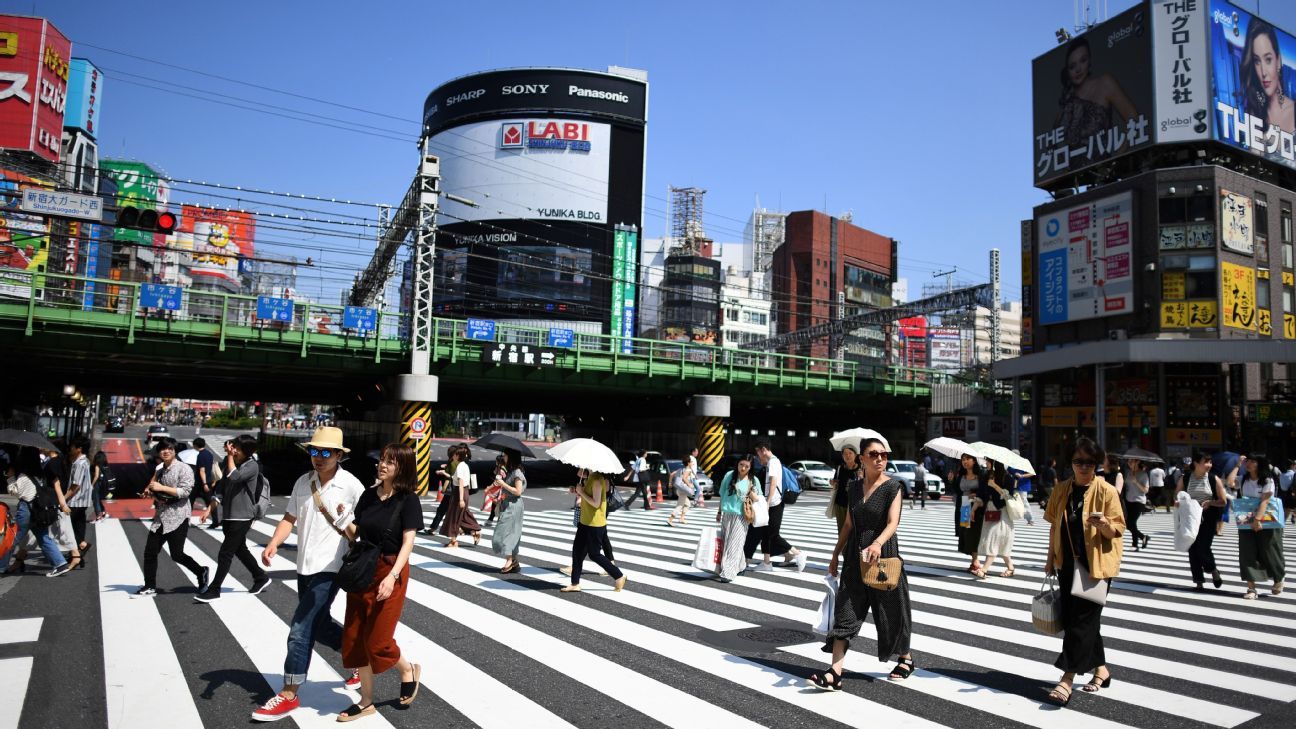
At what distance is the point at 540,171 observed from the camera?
78375 mm

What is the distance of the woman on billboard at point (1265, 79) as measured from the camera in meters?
39.9

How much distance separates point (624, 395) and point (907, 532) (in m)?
24.9

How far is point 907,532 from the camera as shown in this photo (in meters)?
17.7

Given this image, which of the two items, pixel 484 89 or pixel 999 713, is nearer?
pixel 999 713

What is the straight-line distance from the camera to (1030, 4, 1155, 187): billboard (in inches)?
1564

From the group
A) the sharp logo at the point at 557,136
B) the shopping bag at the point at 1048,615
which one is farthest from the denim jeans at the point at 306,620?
the sharp logo at the point at 557,136

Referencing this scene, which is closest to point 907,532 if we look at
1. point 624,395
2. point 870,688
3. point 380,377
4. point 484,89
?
point 870,688

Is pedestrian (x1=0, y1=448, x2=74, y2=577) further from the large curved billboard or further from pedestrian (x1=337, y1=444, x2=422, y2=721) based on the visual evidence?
the large curved billboard

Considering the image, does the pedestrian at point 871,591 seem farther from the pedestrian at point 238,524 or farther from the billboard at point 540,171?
the billboard at point 540,171

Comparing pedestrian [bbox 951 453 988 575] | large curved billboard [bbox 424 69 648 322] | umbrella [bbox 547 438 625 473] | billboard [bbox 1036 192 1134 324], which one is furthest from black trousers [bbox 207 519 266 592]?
large curved billboard [bbox 424 69 648 322]

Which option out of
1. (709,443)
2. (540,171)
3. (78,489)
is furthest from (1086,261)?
(540,171)

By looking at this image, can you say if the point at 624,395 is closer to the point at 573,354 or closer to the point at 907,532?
the point at 573,354

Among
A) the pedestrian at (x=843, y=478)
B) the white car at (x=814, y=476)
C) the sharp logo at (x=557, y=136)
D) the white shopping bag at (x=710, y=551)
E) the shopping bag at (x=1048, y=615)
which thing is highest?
the sharp logo at (x=557, y=136)

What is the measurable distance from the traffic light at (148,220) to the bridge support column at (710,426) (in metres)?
26.0
